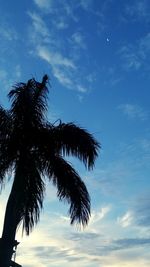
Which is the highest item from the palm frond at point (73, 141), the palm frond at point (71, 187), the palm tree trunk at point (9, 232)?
the palm frond at point (73, 141)

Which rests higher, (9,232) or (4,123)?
(4,123)

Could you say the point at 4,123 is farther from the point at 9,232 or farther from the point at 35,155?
the point at 9,232

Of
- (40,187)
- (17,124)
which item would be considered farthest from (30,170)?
(17,124)

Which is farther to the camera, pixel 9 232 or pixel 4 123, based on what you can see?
pixel 4 123

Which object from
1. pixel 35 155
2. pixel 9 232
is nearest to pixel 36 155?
pixel 35 155

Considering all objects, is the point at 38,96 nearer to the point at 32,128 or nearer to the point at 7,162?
the point at 32,128

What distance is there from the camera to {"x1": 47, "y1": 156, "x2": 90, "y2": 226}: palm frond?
17.7 m

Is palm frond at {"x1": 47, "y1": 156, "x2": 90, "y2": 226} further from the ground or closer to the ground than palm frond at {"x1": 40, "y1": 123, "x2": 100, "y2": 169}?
closer to the ground

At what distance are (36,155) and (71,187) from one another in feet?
5.53

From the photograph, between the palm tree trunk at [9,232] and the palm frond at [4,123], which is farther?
the palm frond at [4,123]

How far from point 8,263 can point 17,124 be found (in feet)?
16.3

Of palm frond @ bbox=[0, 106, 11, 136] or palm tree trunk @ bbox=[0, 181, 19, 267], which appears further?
palm frond @ bbox=[0, 106, 11, 136]

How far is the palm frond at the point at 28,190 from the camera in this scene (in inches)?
664

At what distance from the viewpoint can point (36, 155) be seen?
1772 centimetres
